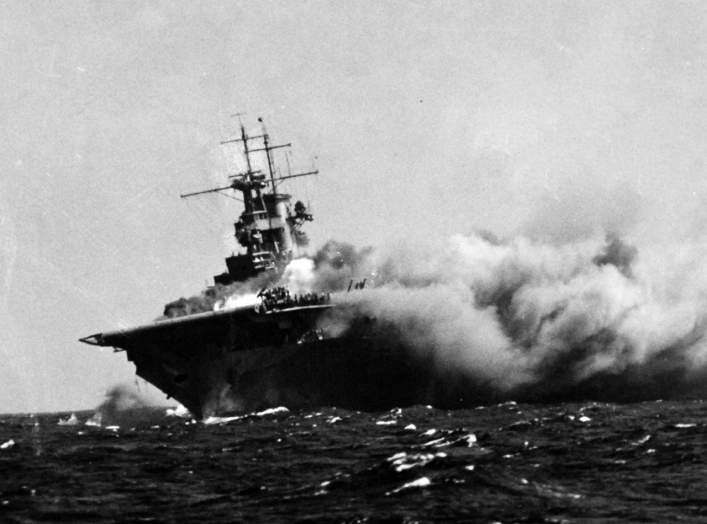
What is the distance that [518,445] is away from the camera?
3219 centimetres

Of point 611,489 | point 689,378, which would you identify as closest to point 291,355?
point 689,378

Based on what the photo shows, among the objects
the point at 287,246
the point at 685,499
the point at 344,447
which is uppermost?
the point at 287,246

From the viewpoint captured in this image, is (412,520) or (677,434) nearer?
A: (412,520)

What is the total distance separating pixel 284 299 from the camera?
55812 millimetres

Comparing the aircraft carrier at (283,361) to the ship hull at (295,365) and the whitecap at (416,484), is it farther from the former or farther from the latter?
the whitecap at (416,484)

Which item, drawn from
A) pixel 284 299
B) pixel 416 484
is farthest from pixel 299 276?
pixel 416 484

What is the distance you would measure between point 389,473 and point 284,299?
96.6 ft

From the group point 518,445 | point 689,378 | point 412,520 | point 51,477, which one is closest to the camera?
point 412,520

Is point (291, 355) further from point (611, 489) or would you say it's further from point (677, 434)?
point (611, 489)

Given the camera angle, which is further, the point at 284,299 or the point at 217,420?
the point at 284,299

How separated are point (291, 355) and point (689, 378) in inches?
667

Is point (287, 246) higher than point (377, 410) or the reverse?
higher

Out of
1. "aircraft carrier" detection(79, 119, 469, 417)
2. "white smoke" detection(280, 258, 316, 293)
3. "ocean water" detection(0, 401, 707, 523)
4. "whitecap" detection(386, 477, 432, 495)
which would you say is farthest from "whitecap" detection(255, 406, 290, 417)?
"whitecap" detection(386, 477, 432, 495)

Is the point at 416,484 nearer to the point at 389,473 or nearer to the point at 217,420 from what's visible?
the point at 389,473
